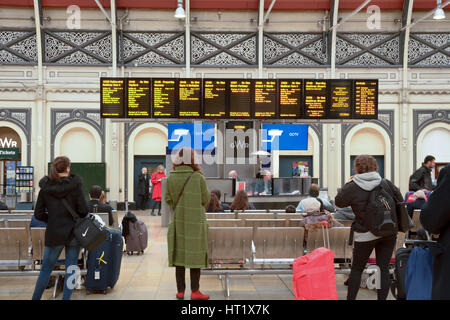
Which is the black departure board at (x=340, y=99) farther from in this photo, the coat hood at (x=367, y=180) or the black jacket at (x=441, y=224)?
the black jacket at (x=441, y=224)

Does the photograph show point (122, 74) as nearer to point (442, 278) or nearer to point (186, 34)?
→ point (186, 34)

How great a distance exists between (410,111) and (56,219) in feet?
56.6

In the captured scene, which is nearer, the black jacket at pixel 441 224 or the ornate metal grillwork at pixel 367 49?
the black jacket at pixel 441 224

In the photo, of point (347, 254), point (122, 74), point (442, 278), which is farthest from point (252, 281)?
point (122, 74)

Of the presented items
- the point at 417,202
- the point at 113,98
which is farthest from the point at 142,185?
the point at 417,202

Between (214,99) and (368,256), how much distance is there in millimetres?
8384

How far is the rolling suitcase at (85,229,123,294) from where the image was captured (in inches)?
216

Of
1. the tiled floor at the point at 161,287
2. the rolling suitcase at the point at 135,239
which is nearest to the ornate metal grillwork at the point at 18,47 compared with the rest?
the rolling suitcase at the point at 135,239

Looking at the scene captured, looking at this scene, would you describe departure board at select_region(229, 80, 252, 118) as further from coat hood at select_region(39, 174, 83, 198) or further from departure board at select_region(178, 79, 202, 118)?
coat hood at select_region(39, 174, 83, 198)

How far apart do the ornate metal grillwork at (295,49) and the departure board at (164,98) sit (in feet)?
25.4

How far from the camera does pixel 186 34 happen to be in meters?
18.7

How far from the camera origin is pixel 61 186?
445cm

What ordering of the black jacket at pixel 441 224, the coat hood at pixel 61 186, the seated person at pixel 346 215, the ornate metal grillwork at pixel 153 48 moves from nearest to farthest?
the black jacket at pixel 441 224 < the coat hood at pixel 61 186 < the seated person at pixel 346 215 < the ornate metal grillwork at pixel 153 48

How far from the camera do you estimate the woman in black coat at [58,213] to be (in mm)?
4449
